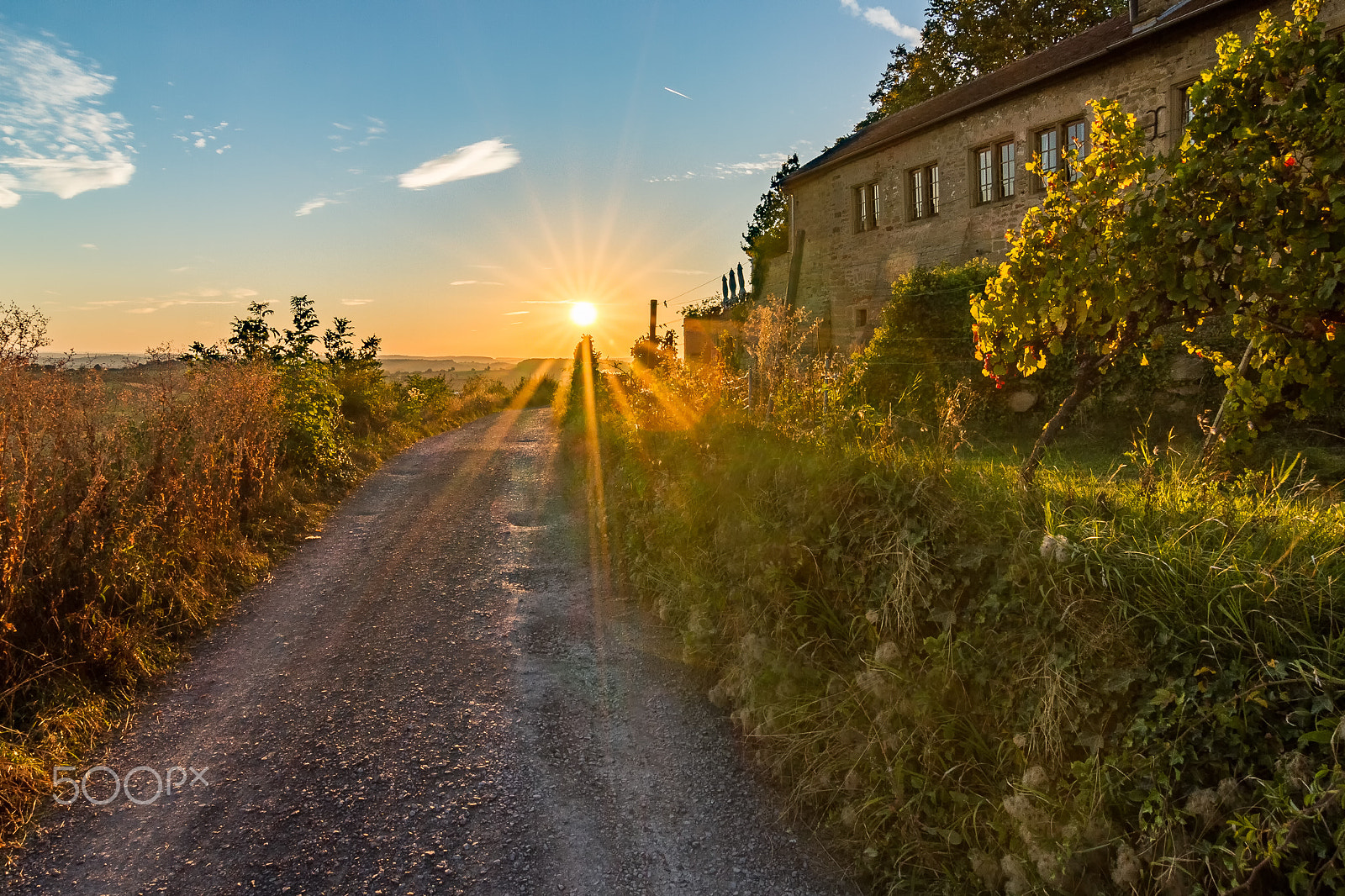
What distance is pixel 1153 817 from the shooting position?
105 inches

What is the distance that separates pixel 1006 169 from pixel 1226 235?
15.1 metres

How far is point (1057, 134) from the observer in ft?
52.9

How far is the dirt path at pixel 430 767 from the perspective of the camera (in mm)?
3545

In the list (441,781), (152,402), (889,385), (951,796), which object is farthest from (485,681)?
(889,385)

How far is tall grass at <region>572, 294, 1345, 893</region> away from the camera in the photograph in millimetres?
2592

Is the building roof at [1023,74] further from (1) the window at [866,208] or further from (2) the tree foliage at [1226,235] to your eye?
(2) the tree foliage at [1226,235]

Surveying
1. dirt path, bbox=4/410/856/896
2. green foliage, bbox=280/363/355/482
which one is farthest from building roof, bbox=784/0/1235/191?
green foliage, bbox=280/363/355/482

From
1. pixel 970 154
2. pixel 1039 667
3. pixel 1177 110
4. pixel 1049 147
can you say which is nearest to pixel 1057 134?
pixel 1049 147

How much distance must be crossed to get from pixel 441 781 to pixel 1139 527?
4.16 m

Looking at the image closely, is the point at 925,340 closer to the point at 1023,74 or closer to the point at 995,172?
the point at 995,172

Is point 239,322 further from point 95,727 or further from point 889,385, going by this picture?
point 889,385

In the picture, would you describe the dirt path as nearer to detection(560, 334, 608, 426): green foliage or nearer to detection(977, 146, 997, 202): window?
detection(560, 334, 608, 426): green foliage

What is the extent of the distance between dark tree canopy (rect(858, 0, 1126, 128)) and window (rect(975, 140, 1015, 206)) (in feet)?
32.9

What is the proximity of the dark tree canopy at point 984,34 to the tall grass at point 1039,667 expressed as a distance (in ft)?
86.4
